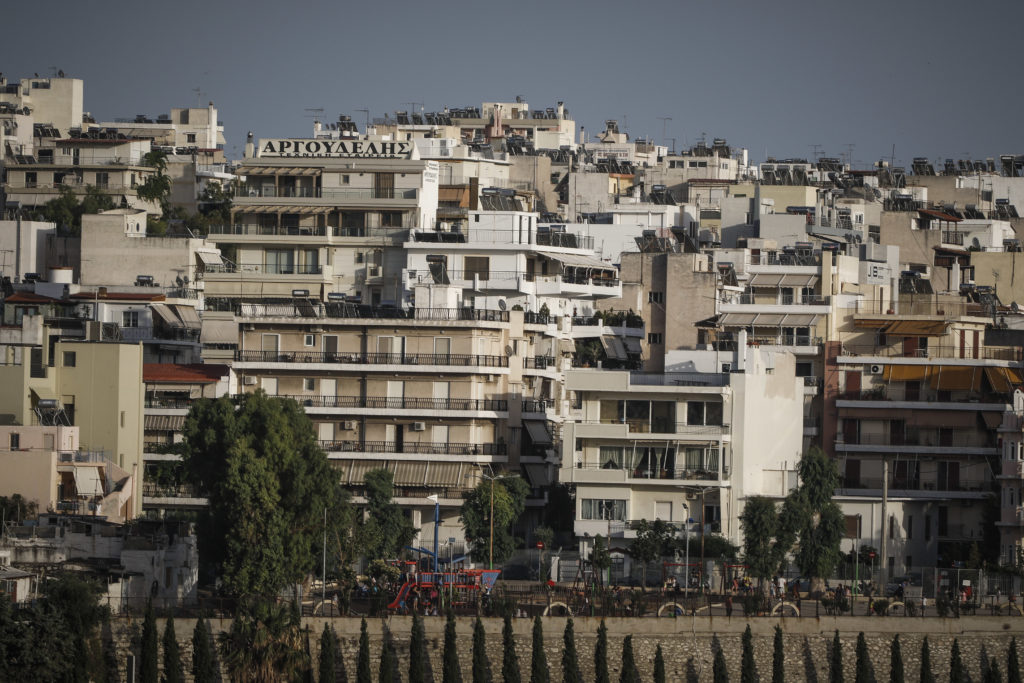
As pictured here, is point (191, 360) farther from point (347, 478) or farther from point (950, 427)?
point (950, 427)

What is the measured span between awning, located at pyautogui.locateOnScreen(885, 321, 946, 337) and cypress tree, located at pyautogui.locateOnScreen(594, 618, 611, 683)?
29.2m

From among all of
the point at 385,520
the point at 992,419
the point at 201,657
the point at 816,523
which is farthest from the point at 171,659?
the point at 992,419

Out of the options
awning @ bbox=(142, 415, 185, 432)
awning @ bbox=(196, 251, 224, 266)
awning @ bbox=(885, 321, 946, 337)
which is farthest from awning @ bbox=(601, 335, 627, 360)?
awning @ bbox=(142, 415, 185, 432)

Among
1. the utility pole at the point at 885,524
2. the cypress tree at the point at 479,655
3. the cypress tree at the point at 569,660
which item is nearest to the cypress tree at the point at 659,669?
the cypress tree at the point at 569,660

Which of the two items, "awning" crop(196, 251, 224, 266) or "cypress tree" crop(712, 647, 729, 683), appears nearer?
"cypress tree" crop(712, 647, 729, 683)

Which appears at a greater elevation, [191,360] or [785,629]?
[191,360]

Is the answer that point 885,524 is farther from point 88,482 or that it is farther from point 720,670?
point 88,482

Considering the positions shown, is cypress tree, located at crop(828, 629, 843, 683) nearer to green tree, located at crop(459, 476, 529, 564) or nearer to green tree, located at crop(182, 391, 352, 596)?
green tree, located at crop(459, 476, 529, 564)

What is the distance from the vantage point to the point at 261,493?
7338 centimetres

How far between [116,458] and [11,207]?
1292 inches

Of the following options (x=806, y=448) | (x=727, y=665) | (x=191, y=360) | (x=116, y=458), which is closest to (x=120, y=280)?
(x=191, y=360)

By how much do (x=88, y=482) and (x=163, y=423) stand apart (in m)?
9.60

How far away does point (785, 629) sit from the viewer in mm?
74188

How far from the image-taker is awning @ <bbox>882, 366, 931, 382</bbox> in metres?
94.8
